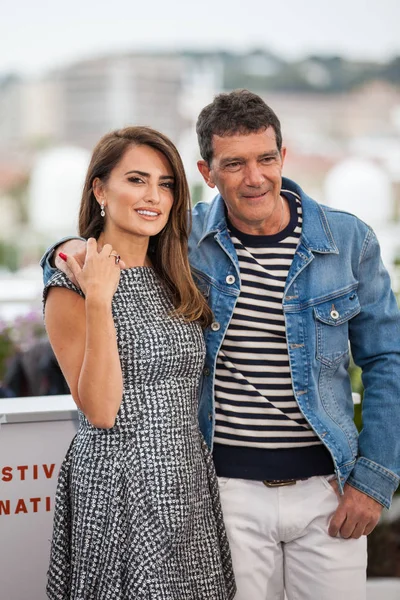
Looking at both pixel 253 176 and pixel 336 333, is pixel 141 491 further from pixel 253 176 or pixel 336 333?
pixel 253 176

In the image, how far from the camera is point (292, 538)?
1733 millimetres

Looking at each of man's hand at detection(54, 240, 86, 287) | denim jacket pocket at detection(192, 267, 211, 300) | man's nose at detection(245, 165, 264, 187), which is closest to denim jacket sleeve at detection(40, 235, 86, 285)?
man's hand at detection(54, 240, 86, 287)

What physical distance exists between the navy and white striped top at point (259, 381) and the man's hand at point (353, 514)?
8 centimetres

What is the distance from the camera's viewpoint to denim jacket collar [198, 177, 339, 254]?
1.75 metres

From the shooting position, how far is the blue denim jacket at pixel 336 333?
1.71m

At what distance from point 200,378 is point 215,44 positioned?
8052 mm

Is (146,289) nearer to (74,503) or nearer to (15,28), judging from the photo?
(74,503)

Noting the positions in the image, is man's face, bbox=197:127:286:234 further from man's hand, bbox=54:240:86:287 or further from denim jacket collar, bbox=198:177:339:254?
man's hand, bbox=54:240:86:287

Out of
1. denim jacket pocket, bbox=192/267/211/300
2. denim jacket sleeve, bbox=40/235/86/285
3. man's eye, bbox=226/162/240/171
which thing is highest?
man's eye, bbox=226/162/240/171

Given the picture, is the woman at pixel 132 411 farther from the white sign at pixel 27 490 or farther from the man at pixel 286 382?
the white sign at pixel 27 490

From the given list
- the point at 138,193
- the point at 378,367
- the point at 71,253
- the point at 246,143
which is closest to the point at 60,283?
the point at 71,253

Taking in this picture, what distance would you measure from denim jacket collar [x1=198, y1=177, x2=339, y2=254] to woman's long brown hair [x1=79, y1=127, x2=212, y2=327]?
7 cm

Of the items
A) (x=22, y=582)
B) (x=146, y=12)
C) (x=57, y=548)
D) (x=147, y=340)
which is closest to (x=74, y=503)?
(x=57, y=548)

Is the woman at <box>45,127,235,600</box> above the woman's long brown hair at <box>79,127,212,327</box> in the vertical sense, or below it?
below
